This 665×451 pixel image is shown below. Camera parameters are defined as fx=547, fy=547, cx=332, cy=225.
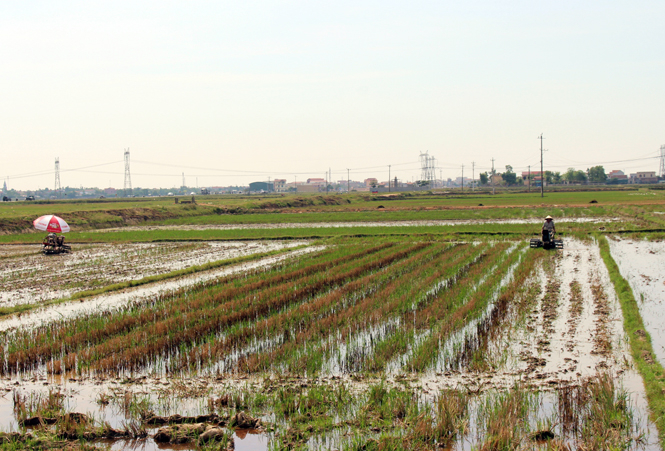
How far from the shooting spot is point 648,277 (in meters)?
12.0

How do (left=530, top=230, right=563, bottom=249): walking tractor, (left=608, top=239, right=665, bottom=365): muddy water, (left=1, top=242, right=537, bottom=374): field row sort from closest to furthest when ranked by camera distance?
(left=1, top=242, right=537, bottom=374): field row < (left=608, top=239, right=665, bottom=365): muddy water < (left=530, top=230, right=563, bottom=249): walking tractor

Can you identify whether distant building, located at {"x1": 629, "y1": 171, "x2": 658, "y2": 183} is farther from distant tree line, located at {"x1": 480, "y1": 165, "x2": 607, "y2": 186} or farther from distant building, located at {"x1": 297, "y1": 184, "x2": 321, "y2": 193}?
distant building, located at {"x1": 297, "y1": 184, "x2": 321, "y2": 193}

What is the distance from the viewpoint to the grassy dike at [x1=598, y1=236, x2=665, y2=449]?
4.78m

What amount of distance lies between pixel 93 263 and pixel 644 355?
15.2 metres

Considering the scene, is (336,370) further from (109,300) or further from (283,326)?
(109,300)

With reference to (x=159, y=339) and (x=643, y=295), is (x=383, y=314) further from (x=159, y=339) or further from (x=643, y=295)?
(x=643, y=295)

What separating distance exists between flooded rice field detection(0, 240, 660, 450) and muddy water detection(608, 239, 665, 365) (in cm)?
43

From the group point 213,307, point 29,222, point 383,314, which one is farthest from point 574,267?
point 29,222

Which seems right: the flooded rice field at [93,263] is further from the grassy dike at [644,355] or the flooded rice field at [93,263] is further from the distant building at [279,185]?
the distant building at [279,185]

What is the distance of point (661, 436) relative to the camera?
14.2 ft

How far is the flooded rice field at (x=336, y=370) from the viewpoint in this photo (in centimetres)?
454

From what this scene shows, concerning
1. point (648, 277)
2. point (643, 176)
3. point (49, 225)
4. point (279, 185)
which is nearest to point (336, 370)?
point (648, 277)

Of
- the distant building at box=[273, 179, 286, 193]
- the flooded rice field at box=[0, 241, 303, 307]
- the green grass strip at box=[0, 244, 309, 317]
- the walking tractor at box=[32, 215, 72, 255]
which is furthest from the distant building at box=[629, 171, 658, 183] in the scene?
the walking tractor at box=[32, 215, 72, 255]

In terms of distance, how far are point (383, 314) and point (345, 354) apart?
6.94 feet
